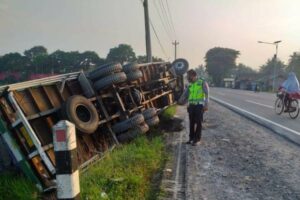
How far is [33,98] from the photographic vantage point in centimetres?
575

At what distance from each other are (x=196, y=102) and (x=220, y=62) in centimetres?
9904

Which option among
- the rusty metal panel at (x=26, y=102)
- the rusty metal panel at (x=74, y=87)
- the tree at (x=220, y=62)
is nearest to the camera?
the rusty metal panel at (x=26, y=102)

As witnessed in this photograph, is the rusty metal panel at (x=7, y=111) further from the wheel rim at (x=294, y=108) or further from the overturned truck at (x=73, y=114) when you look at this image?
the wheel rim at (x=294, y=108)

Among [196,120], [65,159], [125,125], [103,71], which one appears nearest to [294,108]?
[196,120]

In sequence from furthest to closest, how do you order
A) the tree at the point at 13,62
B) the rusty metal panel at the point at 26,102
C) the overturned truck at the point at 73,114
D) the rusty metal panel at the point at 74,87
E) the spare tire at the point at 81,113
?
the tree at the point at 13,62
the rusty metal panel at the point at 74,87
the spare tire at the point at 81,113
the rusty metal panel at the point at 26,102
the overturned truck at the point at 73,114

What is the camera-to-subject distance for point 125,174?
5.05m

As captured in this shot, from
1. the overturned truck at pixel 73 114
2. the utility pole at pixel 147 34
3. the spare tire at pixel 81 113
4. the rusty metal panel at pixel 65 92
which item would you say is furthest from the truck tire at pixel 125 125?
the utility pole at pixel 147 34

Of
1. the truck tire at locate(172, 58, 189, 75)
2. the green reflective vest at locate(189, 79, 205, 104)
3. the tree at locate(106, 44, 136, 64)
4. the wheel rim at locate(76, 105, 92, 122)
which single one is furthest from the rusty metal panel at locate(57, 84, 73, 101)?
the tree at locate(106, 44, 136, 64)

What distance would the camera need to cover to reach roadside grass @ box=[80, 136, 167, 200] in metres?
4.38

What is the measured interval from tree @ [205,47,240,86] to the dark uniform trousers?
97.7 m

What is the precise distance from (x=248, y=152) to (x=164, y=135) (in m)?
2.64

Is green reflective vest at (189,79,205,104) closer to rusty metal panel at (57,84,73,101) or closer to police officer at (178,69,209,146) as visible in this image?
police officer at (178,69,209,146)

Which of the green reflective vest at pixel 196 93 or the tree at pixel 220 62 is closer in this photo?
the green reflective vest at pixel 196 93

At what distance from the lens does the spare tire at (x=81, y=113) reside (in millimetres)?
5957
